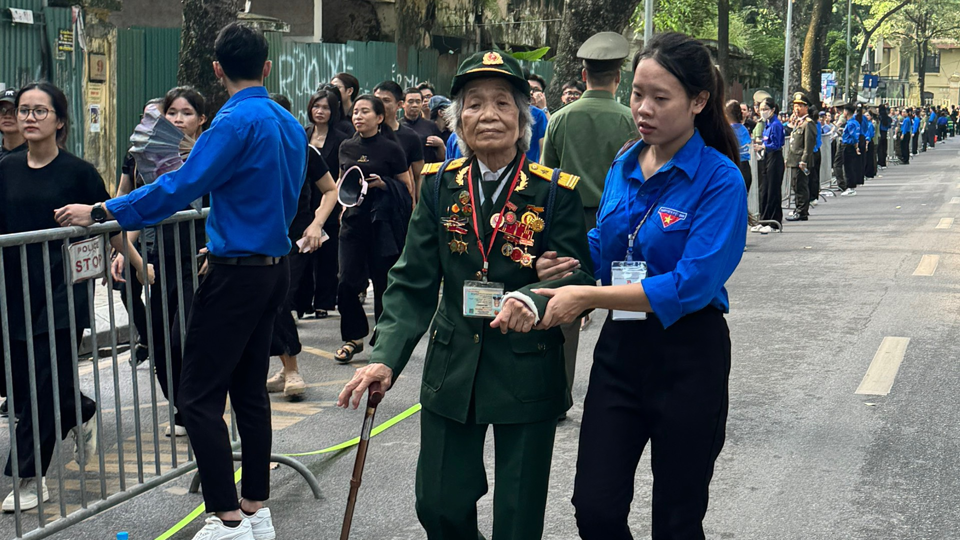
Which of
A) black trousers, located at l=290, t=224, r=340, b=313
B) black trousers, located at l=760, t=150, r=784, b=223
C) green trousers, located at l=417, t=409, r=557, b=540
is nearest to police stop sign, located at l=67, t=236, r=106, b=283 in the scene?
green trousers, located at l=417, t=409, r=557, b=540

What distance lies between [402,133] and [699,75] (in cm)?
691

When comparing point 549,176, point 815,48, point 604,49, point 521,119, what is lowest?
point 549,176

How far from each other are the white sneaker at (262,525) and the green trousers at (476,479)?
1.59m

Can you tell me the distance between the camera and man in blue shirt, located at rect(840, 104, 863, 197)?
93.2ft

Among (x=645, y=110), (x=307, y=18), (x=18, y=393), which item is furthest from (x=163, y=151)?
(x=307, y=18)

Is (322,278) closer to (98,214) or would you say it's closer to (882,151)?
(98,214)

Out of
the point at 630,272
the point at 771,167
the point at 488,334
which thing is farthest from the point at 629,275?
the point at 771,167

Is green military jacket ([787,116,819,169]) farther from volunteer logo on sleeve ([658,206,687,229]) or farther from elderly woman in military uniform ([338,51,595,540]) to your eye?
volunteer logo on sleeve ([658,206,687,229])

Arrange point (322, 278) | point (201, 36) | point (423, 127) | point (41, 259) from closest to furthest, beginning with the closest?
1. point (41, 259)
2. point (322, 278)
3. point (201, 36)
4. point (423, 127)

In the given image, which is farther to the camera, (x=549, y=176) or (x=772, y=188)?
(x=772, y=188)

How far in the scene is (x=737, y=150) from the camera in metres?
3.67

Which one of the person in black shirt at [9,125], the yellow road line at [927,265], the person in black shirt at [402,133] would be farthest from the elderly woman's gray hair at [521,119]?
A: the yellow road line at [927,265]

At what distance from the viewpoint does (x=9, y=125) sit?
7.15 metres

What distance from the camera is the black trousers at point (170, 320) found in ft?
18.0
